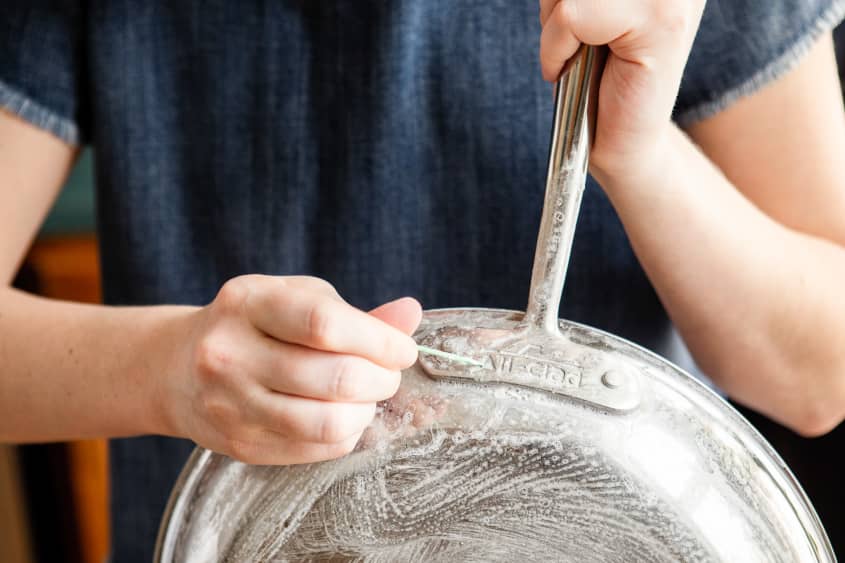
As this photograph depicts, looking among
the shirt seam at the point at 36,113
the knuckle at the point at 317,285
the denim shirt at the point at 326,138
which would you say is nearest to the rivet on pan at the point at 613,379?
the knuckle at the point at 317,285

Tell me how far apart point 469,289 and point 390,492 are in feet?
0.73

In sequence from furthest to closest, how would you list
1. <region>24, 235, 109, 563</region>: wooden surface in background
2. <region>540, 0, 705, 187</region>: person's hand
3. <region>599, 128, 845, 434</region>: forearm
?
<region>24, 235, 109, 563</region>: wooden surface in background < <region>599, 128, 845, 434</region>: forearm < <region>540, 0, 705, 187</region>: person's hand

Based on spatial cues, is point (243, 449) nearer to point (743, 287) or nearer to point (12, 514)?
point (743, 287)

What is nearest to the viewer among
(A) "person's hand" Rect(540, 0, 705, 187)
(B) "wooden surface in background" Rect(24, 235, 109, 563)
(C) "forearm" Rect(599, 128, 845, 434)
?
(A) "person's hand" Rect(540, 0, 705, 187)

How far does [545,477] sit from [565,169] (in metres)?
0.11

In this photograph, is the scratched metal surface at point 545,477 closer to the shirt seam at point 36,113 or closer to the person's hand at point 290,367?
the person's hand at point 290,367

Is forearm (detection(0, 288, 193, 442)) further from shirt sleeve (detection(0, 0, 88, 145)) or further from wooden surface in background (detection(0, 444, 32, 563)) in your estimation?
Result: wooden surface in background (detection(0, 444, 32, 563))

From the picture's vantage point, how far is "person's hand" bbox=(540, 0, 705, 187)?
0.92 feet

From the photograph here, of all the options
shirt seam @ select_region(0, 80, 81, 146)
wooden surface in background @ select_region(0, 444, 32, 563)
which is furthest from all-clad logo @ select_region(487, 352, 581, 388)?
wooden surface in background @ select_region(0, 444, 32, 563)

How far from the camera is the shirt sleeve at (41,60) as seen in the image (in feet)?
1.58

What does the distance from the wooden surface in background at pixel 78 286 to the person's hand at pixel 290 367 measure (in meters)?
0.62

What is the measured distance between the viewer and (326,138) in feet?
1.67

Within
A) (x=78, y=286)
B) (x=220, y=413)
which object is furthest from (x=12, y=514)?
(x=220, y=413)

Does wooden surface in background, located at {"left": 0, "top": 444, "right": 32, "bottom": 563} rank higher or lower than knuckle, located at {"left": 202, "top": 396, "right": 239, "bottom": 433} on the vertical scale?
lower
